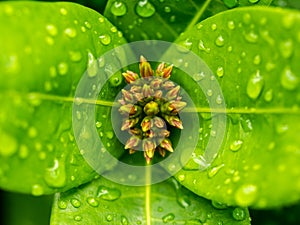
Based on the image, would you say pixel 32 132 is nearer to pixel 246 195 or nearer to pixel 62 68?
pixel 62 68

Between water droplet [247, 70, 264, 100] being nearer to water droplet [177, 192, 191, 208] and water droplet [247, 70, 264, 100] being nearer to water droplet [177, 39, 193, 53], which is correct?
water droplet [177, 39, 193, 53]

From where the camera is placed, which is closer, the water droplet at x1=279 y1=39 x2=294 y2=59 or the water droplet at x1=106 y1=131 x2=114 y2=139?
the water droplet at x1=279 y1=39 x2=294 y2=59

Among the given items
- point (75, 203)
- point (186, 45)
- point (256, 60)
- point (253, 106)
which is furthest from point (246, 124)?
point (75, 203)

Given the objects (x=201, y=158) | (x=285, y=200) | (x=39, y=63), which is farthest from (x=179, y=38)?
(x=285, y=200)

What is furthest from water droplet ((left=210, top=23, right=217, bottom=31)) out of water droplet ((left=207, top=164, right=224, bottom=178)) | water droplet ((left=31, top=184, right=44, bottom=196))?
water droplet ((left=31, top=184, right=44, bottom=196))

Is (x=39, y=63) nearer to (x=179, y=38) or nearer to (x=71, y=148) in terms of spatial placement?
(x=71, y=148)

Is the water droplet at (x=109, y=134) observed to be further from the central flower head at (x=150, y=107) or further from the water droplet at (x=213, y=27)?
the water droplet at (x=213, y=27)

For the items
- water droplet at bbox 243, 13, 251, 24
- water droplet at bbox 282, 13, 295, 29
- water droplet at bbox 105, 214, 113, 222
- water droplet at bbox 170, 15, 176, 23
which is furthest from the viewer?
water droplet at bbox 170, 15, 176, 23

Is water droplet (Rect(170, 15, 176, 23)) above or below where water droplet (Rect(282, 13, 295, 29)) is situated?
below
